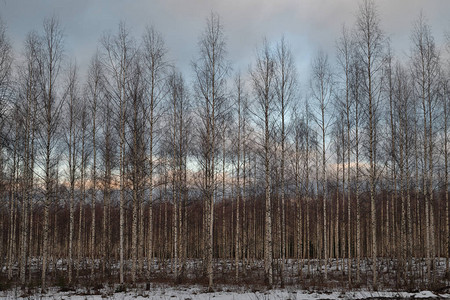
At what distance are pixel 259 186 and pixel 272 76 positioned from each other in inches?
592

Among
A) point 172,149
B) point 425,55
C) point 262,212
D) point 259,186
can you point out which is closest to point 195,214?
point 262,212

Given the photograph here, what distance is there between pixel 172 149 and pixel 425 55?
53.2 feet

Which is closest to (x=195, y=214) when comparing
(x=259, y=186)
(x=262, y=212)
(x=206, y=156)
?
(x=262, y=212)

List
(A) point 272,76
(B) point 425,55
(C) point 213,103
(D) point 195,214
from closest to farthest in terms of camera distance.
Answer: (C) point 213,103 < (A) point 272,76 < (B) point 425,55 < (D) point 195,214

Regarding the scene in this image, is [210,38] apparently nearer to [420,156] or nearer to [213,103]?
[213,103]

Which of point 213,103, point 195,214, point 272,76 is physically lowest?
point 195,214

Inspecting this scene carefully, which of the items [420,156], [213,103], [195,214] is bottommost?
[195,214]

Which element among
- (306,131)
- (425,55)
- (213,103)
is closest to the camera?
(213,103)

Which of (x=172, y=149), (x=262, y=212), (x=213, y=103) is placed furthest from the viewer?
(x=262, y=212)

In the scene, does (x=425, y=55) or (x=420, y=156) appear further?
(x=420, y=156)

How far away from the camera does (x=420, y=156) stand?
20.7m

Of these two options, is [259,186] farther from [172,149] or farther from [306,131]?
[172,149]

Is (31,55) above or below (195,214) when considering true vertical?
above

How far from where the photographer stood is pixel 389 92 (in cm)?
2022
